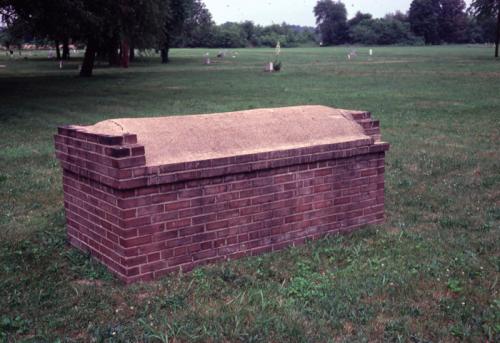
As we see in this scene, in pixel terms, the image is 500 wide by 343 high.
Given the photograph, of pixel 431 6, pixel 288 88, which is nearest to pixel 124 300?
pixel 288 88

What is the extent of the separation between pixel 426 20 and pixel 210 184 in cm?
12082

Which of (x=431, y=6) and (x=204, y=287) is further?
Result: (x=431, y=6)

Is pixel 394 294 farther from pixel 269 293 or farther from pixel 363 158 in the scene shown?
pixel 363 158

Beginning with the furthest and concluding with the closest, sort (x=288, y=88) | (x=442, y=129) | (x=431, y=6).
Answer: (x=431, y=6)
(x=288, y=88)
(x=442, y=129)

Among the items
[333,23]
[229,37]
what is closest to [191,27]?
[229,37]

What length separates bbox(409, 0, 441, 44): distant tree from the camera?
386 feet

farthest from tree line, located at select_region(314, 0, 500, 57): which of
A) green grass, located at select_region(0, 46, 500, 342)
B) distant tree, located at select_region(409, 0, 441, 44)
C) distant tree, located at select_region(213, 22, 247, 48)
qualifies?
green grass, located at select_region(0, 46, 500, 342)

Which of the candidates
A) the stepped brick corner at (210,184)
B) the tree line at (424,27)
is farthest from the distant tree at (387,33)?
the stepped brick corner at (210,184)

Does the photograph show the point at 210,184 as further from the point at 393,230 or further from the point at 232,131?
the point at 393,230

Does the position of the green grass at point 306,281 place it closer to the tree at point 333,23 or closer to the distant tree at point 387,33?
the distant tree at point 387,33

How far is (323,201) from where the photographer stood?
5.61 meters

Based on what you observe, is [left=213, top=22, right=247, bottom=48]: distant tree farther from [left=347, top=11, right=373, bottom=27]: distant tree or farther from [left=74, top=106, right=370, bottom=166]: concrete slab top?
[left=74, top=106, right=370, bottom=166]: concrete slab top

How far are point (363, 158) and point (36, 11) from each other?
1546 centimetres

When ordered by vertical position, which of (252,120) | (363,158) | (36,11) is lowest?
(363,158)
